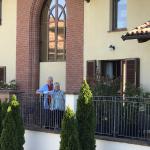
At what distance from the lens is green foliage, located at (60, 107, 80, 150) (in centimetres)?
1173

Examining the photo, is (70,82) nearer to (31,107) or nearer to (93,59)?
(93,59)

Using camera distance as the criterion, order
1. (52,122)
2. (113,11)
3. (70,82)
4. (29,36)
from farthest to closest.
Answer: (29,36) → (70,82) → (113,11) → (52,122)

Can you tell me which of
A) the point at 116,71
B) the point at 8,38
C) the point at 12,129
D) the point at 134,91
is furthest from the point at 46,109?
the point at 8,38

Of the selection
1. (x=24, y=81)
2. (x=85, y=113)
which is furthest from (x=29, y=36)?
(x=85, y=113)

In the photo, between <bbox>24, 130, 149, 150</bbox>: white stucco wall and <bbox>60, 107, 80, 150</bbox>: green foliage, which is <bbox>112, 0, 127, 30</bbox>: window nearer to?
<bbox>24, 130, 149, 150</bbox>: white stucco wall

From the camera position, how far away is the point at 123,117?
12109 mm

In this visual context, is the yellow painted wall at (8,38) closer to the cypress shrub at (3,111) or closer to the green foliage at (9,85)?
the green foliage at (9,85)

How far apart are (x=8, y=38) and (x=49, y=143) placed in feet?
24.8

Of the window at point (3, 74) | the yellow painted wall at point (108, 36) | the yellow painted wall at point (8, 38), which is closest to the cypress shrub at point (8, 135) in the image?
the yellow painted wall at point (108, 36)

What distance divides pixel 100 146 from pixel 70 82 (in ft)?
18.3

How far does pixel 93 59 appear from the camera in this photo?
16672 millimetres

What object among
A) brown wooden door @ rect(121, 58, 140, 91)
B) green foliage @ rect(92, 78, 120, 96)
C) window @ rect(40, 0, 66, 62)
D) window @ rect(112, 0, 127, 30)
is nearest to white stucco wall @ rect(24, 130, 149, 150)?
green foliage @ rect(92, 78, 120, 96)

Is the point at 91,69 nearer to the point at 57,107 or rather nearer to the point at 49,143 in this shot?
the point at 57,107

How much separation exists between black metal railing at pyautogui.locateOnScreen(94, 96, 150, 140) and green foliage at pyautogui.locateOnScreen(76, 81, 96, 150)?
0.51 meters
